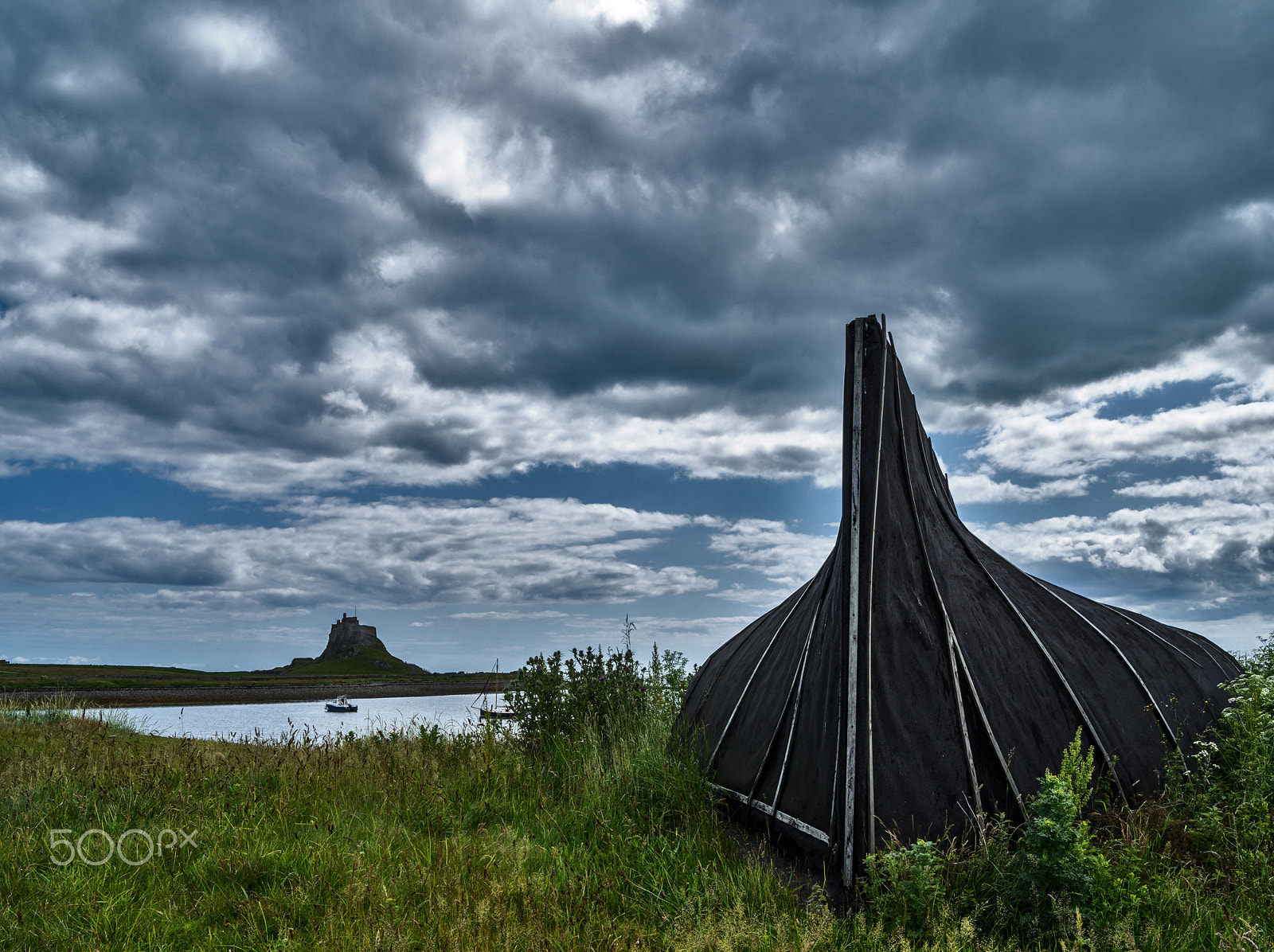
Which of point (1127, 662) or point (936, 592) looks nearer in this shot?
point (936, 592)

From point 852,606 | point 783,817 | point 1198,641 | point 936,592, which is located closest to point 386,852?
point 783,817

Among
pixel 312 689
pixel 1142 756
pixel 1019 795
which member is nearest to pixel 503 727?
pixel 1019 795

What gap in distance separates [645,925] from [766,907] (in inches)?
35.7

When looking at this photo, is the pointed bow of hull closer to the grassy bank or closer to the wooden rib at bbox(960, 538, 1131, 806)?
the wooden rib at bbox(960, 538, 1131, 806)

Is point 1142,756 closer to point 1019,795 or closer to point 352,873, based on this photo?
point 1019,795

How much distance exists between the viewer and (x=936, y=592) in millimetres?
6930

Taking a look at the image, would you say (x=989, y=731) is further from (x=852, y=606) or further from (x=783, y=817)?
(x=783, y=817)

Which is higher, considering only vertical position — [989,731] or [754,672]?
[754,672]

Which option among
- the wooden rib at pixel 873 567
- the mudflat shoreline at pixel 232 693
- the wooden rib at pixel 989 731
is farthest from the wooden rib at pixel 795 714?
the mudflat shoreline at pixel 232 693

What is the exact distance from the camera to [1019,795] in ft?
19.9

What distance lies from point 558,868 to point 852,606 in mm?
3407

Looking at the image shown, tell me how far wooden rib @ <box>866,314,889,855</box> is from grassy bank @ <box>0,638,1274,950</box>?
13.3 inches

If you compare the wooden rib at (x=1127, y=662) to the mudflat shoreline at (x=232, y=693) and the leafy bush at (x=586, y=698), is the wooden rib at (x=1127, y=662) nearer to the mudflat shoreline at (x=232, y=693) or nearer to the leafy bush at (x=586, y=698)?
the leafy bush at (x=586, y=698)

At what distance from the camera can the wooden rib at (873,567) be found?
5.81m
